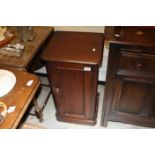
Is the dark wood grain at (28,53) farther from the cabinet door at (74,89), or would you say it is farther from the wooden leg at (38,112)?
the wooden leg at (38,112)

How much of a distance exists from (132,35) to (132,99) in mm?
492

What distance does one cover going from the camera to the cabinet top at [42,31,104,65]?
1034mm

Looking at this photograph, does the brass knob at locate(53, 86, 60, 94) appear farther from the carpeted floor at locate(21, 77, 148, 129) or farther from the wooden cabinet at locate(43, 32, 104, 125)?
the carpeted floor at locate(21, 77, 148, 129)

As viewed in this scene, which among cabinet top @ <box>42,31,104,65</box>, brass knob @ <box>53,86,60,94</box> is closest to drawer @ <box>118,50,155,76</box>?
cabinet top @ <box>42,31,104,65</box>

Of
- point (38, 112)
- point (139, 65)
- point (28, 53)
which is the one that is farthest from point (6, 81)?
point (139, 65)

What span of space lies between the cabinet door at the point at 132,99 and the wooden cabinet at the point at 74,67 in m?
0.17

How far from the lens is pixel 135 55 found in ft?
3.04

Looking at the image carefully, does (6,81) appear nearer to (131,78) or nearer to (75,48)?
(75,48)

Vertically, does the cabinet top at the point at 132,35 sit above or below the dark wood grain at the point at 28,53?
above

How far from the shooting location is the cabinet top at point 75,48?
3.39 feet

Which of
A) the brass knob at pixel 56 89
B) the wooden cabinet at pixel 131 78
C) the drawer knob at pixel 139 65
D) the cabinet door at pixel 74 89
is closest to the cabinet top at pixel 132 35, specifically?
the wooden cabinet at pixel 131 78

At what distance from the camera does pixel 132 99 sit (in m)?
1.21
